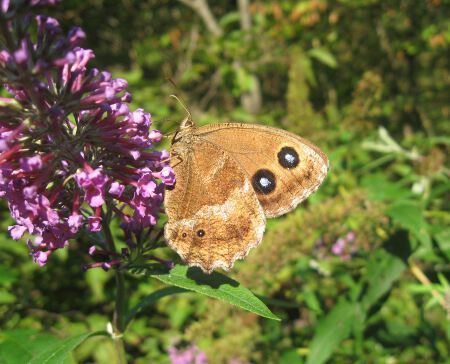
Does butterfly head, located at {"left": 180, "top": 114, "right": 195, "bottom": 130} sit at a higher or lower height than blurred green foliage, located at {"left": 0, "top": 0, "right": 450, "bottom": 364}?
higher

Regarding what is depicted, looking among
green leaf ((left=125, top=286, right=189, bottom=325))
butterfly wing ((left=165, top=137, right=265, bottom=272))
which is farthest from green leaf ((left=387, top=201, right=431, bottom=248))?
green leaf ((left=125, top=286, right=189, bottom=325))

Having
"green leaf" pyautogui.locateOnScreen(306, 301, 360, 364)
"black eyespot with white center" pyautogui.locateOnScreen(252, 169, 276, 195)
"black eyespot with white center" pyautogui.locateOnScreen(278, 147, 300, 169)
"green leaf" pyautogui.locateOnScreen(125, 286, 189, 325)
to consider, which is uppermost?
"black eyespot with white center" pyautogui.locateOnScreen(278, 147, 300, 169)

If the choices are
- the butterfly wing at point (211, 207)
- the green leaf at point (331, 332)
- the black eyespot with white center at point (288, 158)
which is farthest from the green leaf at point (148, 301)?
the green leaf at point (331, 332)

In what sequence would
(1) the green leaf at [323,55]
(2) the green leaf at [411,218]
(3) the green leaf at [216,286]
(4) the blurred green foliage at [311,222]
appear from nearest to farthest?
(3) the green leaf at [216,286] < (2) the green leaf at [411,218] < (4) the blurred green foliage at [311,222] < (1) the green leaf at [323,55]

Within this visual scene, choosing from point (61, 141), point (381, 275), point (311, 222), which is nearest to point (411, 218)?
point (381, 275)

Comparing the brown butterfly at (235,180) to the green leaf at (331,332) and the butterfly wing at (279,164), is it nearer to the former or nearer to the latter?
the butterfly wing at (279,164)

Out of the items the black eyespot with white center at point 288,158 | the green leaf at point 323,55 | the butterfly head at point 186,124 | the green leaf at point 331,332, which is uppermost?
the butterfly head at point 186,124

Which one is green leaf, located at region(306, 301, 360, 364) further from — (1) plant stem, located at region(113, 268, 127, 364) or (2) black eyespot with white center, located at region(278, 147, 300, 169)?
(1) plant stem, located at region(113, 268, 127, 364)
